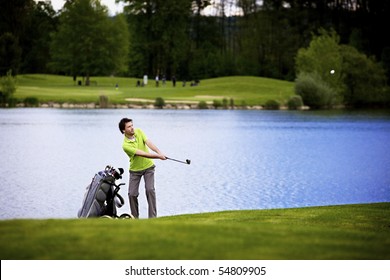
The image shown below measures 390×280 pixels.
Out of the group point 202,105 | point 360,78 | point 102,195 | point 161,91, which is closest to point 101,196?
point 102,195

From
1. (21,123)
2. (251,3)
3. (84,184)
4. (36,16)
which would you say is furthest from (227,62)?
(84,184)

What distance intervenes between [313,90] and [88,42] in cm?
3114

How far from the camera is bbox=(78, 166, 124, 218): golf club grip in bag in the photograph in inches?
550

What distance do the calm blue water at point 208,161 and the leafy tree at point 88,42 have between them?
3255cm

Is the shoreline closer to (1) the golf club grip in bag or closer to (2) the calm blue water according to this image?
(2) the calm blue water

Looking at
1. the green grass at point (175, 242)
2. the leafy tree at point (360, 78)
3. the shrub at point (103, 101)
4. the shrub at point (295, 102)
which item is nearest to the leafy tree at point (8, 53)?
the shrub at point (103, 101)

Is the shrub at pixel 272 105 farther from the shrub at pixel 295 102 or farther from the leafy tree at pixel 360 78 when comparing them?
the leafy tree at pixel 360 78

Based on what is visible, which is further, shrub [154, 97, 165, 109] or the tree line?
the tree line

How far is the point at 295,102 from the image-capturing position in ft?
282

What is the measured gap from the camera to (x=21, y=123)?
191 feet

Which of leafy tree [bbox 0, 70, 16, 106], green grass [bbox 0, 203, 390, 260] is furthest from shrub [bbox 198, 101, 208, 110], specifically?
green grass [bbox 0, 203, 390, 260]

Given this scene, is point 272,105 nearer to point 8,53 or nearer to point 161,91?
point 161,91

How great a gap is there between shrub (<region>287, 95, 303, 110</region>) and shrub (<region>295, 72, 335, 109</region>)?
1.24m
